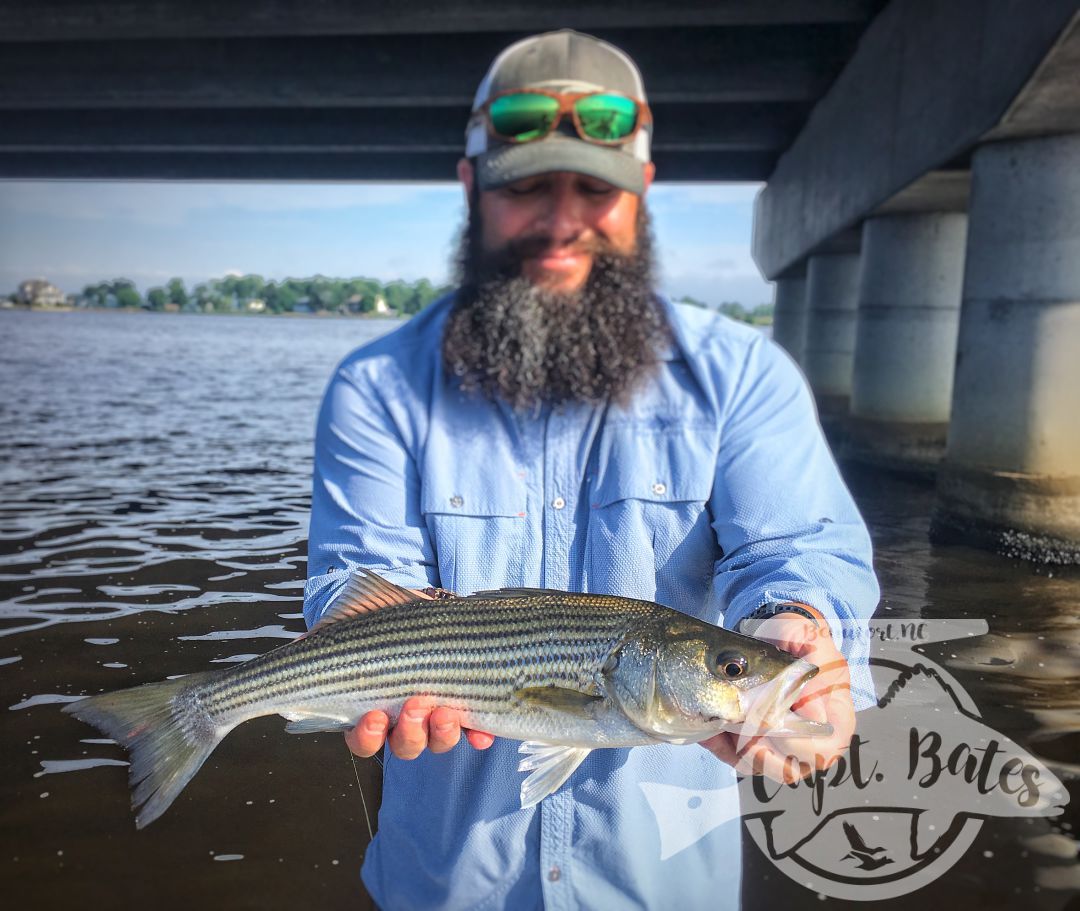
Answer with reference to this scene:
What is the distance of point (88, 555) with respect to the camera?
11.7 m

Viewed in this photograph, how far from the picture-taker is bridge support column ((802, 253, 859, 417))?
28219 mm

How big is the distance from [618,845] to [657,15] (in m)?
19.4

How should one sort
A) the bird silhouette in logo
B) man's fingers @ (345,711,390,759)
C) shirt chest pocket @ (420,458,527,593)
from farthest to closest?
the bird silhouette in logo
shirt chest pocket @ (420,458,527,593)
man's fingers @ (345,711,390,759)

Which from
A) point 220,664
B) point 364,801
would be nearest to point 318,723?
point 364,801

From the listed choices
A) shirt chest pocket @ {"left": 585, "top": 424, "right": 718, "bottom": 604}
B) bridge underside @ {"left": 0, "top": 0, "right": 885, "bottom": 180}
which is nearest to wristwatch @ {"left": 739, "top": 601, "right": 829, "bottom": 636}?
shirt chest pocket @ {"left": 585, "top": 424, "right": 718, "bottom": 604}

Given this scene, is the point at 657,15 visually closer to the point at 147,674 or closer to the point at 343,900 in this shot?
the point at 147,674

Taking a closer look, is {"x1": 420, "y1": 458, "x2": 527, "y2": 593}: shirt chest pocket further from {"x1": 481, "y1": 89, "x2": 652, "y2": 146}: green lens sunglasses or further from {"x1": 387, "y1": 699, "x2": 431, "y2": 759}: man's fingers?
{"x1": 481, "y1": 89, "x2": 652, "y2": 146}: green lens sunglasses

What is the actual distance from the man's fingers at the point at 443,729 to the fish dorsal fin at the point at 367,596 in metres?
0.41

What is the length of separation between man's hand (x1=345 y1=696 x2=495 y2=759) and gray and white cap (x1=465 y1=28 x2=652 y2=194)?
6.57ft

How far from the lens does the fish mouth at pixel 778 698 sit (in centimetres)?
280

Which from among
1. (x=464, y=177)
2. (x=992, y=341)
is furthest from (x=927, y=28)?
(x=464, y=177)

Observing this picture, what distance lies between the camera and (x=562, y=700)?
2.97 meters

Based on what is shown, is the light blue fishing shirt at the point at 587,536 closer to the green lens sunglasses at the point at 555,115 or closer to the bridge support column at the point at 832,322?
the green lens sunglasses at the point at 555,115

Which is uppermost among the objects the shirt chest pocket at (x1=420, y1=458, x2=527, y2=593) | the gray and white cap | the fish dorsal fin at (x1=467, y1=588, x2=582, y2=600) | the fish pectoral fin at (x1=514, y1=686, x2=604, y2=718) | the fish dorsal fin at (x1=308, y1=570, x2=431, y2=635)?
the gray and white cap
